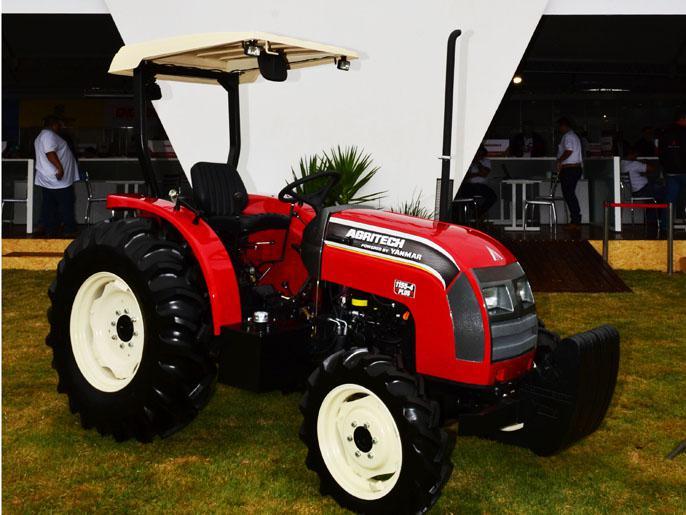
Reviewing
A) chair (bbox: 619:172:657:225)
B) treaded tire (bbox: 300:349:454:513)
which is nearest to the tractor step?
treaded tire (bbox: 300:349:454:513)

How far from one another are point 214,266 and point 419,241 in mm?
889

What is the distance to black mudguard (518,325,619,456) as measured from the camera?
2.76 metres

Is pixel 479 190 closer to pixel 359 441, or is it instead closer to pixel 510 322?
A: pixel 510 322

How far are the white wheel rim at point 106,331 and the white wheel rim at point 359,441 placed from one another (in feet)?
3.37

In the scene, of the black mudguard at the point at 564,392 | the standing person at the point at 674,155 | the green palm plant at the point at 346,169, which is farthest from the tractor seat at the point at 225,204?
the standing person at the point at 674,155

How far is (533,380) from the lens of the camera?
280 centimetres

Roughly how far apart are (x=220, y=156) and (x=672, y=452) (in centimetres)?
595

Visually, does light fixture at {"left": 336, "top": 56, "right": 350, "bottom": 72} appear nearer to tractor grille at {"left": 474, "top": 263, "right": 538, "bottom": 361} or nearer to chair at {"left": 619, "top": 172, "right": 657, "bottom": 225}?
tractor grille at {"left": 474, "top": 263, "right": 538, "bottom": 361}

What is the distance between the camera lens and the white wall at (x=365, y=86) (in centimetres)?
813

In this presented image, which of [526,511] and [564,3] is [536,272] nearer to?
[564,3]

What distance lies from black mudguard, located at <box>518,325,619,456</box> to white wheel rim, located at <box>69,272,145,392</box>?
1584 mm

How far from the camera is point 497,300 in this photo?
9.38ft

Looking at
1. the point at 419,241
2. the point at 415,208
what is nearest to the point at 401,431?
the point at 419,241

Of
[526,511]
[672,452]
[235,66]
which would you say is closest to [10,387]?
[235,66]
